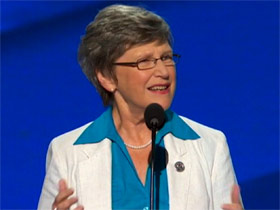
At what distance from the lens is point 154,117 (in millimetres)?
1692

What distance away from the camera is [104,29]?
2.02 meters

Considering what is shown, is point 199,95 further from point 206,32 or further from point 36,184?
point 36,184

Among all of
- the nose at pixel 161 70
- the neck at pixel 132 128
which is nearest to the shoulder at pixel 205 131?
the neck at pixel 132 128

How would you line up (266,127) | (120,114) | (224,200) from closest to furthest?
(224,200), (120,114), (266,127)

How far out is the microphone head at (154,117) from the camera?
168 cm

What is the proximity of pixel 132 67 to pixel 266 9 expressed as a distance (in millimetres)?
1343

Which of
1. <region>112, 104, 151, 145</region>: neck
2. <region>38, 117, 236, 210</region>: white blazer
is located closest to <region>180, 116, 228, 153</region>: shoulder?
<region>38, 117, 236, 210</region>: white blazer

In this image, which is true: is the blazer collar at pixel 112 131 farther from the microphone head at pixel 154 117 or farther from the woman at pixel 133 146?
the microphone head at pixel 154 117

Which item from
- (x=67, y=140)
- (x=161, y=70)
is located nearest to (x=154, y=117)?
(x=161, y=70)

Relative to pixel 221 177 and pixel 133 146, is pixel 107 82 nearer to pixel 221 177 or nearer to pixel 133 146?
pixel 133 146

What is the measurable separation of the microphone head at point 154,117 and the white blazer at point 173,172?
315 mm

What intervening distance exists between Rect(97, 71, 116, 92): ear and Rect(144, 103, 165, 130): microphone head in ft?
1.33

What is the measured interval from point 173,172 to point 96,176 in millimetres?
224

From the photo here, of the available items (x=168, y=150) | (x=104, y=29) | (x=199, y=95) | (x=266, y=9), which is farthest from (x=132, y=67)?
(x=266, y=9)
